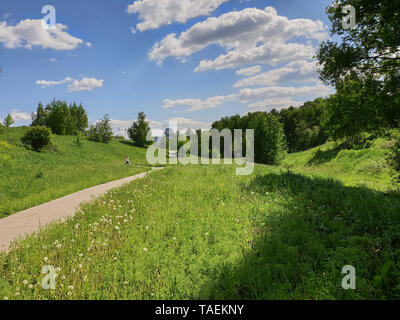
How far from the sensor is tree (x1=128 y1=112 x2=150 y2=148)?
232 feet

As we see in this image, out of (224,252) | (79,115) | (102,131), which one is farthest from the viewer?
(79,115)

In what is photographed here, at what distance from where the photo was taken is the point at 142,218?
266 inches

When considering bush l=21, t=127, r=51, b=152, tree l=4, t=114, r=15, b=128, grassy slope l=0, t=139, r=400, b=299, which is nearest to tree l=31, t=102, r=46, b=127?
tree l=4, t=114, r=15, b=128

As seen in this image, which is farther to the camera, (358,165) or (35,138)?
(35,138)

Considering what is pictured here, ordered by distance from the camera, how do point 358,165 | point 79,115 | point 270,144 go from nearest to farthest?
point 358,165, point 270,144, point 79,115

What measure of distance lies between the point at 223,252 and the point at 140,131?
229 feet

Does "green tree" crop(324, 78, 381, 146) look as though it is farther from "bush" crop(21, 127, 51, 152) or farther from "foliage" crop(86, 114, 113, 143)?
"foliage" crop(86, 114, 113, 143)

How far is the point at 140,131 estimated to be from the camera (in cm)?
7056

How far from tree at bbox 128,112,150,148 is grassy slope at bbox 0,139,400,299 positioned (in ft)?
214

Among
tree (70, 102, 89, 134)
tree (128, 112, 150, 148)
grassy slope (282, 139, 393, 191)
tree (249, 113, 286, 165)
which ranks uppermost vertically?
tree (70, 102, 89, 134)

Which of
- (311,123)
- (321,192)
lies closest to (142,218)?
(321,192)

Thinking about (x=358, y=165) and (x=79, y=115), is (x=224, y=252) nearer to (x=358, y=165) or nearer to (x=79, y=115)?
(x=358, y=165)

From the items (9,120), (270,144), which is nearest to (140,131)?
(9,120)
